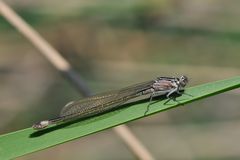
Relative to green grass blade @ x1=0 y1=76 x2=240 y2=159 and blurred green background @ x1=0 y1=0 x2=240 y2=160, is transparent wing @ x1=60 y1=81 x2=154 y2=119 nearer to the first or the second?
green grass blade @ x1=0 y1=76 x2=240 y2=159

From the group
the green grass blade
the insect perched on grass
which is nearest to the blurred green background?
the insect perched on grass

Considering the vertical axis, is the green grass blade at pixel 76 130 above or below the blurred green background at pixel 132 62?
below

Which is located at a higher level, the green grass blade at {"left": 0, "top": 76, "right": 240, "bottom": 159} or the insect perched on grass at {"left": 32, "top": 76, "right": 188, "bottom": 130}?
the insect perched on grass at {"left": 32, "top": 76, "right": 188, "bottom": 130}

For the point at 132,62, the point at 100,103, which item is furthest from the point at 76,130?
the point at 132,62

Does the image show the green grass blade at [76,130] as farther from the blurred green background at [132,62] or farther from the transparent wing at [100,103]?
the blurred green background at [132,62]

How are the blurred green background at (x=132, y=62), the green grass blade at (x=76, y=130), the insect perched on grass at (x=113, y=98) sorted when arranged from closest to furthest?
the green grass blade at (x=76, y=130)
the insect perched on grass at (x=113, y=98)
the blurred green background at (x=132, y=62)

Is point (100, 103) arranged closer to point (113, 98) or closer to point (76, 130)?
point (113, 98)

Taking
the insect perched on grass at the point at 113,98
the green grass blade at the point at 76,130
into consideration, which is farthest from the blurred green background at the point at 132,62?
the green grass blade at the point at 76,130
